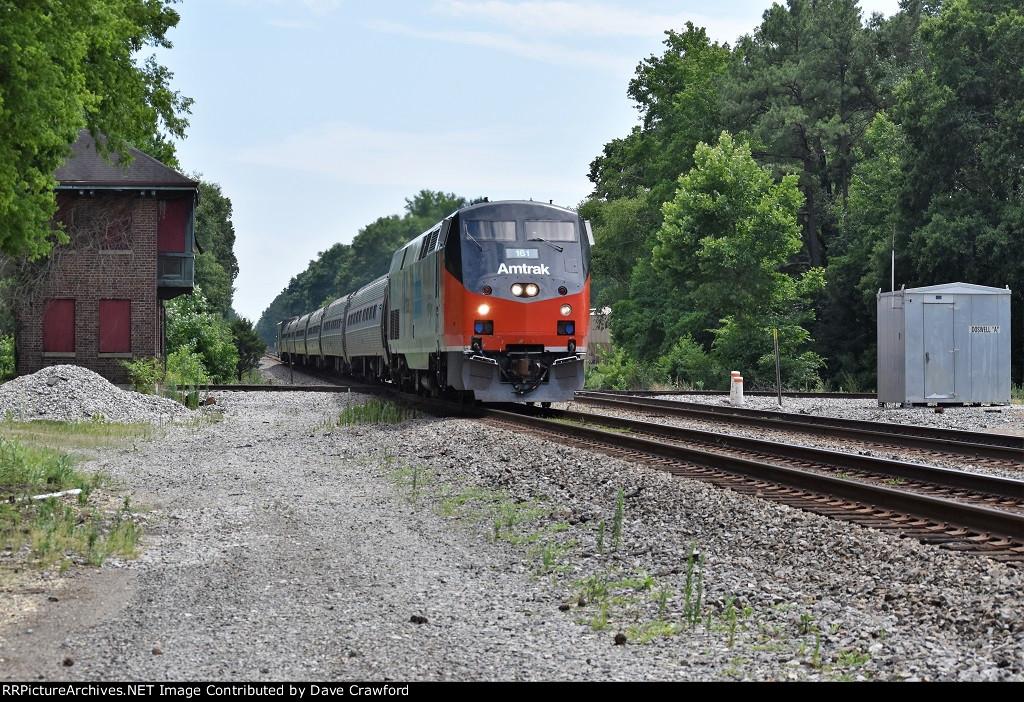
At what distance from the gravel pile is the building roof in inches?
413

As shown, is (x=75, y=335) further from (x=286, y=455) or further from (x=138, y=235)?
(x=286, y=455)

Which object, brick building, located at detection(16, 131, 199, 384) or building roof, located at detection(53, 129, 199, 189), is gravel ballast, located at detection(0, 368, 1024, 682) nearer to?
brick building, located at detection(16, 131, 199, 384)

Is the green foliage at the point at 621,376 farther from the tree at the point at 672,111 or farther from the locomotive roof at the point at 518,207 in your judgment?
the locomotive roof at the point at 518,207

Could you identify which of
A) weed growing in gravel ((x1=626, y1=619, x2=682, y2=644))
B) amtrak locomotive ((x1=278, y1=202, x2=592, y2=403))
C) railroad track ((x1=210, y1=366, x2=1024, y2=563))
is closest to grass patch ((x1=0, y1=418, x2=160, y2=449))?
amtrak locomotive ((x1=278, y1=202, x2=592, y2=403))

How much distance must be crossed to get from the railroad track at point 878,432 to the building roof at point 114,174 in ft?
59.2

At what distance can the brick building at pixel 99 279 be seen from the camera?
112ft

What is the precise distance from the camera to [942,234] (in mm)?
40156

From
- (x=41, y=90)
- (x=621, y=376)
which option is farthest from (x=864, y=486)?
(x=621, y=376)

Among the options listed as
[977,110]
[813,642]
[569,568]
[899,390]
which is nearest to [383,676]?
[813,642]

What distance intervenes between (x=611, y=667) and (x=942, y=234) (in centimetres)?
3794

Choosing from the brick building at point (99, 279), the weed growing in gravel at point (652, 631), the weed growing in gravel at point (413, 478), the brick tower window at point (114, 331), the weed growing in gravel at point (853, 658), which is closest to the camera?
the weed growing in gravel at point (853, 658)

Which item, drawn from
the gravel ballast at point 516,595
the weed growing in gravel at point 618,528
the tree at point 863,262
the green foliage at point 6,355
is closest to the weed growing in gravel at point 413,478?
the gravel ballast at point 516,595

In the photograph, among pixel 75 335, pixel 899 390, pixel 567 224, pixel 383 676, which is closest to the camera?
pixel 383 676

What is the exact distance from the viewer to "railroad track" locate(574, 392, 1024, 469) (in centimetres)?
1407
